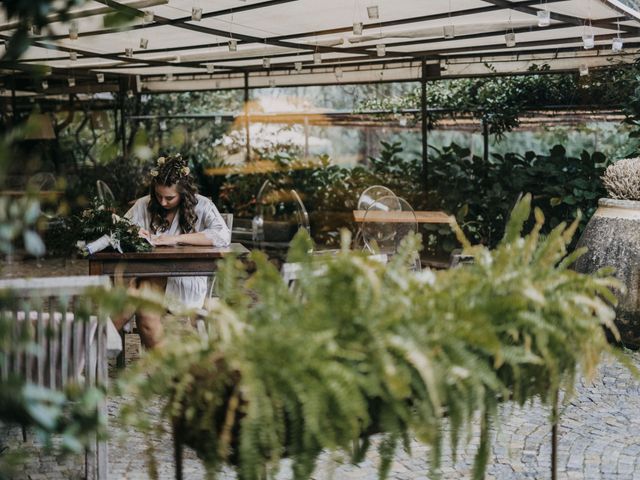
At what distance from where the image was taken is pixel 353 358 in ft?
5.35

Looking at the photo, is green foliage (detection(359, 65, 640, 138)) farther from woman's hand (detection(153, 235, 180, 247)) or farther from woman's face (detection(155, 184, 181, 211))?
woman's hand (detection(153, 235, 180, 247))

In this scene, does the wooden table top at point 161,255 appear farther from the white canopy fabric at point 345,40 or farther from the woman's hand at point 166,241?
the white canopy fabric at point 345,40

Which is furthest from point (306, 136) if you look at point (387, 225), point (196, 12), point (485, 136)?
point (196, 12)

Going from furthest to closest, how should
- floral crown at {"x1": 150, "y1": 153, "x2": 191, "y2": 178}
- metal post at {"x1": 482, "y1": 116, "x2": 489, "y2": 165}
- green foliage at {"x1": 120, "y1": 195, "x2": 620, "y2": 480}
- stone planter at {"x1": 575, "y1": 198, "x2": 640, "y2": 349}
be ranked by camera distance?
metal post at {"x1": 482, "y1": 116, "x2": 489, "y2": 165}
stone planter at {"x1": 575, "y1": 198, "x2": 640, "y2": 349}
floral crown at {"x1": 150, "y1": 153, "x2": 191, "y2": 178}
green foliage at {"x1": 120, "y1": 195, "x2": 620, "y2": 480}

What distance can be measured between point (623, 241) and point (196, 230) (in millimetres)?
2986

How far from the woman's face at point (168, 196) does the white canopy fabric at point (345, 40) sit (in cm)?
116

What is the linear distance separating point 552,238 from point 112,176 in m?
10.5

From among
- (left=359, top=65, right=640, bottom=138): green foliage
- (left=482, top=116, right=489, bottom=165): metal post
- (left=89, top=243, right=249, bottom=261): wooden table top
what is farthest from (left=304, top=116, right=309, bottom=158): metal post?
(left=89, top=243, right=249, bottom=261): wooden table top

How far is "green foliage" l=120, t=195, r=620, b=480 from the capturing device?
160 centimetres

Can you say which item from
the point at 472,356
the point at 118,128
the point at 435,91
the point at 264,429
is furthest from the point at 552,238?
the point at 118,128

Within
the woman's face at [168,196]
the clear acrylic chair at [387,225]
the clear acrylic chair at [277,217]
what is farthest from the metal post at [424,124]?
the woman's face at [168,196]

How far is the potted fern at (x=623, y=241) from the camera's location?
5.89m

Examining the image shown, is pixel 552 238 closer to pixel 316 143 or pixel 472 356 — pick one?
pixel 472 356

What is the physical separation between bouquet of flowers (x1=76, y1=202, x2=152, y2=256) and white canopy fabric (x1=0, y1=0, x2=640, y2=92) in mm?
1139
